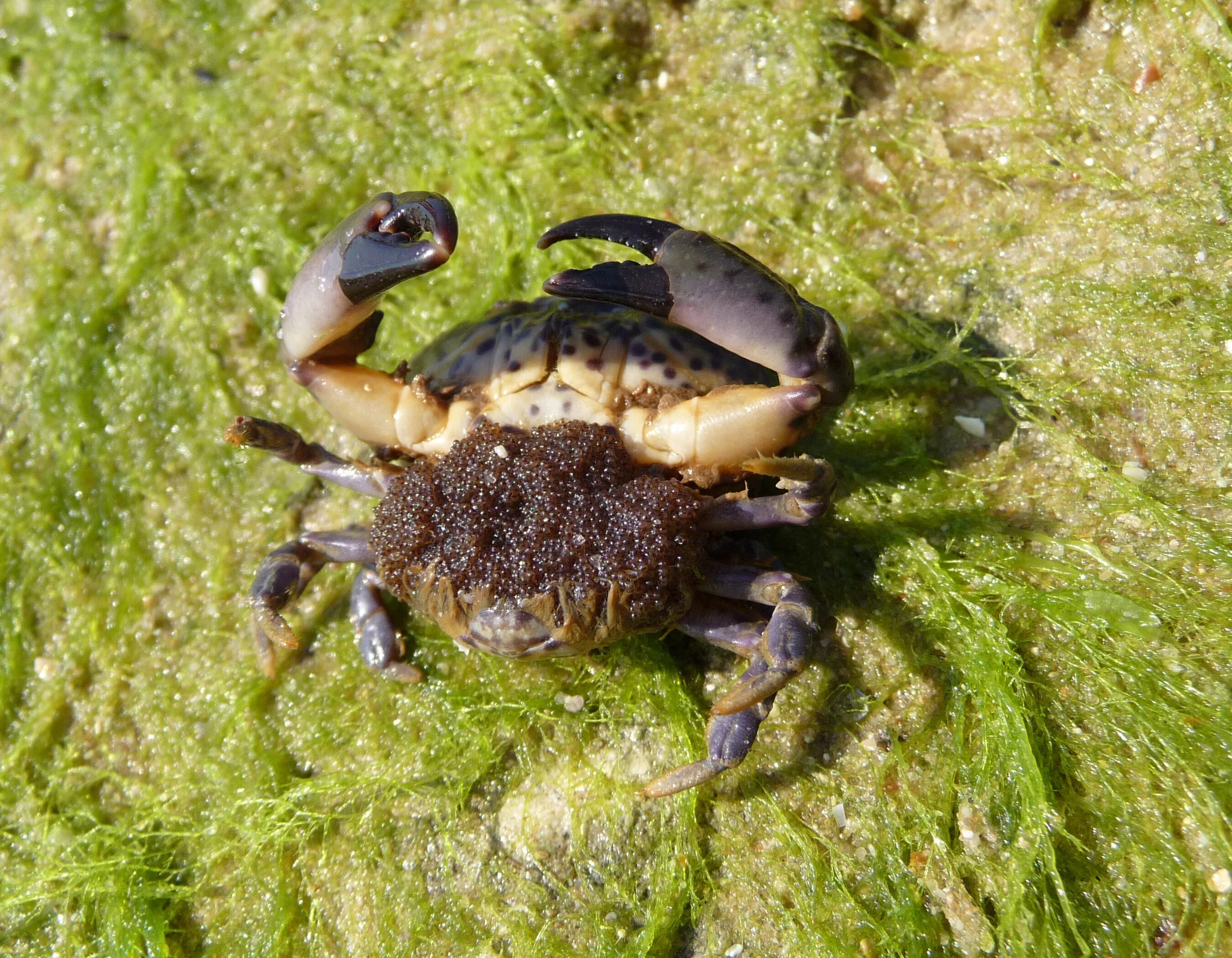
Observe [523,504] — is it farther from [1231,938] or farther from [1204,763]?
[1231,938]

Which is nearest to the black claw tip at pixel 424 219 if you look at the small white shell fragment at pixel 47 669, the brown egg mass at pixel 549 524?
the brown egg mass at pixel 549 524

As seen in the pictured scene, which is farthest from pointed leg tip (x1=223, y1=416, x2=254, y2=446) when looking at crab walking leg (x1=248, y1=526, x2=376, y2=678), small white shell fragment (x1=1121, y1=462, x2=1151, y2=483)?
small white shell fragment (x1=1121, y1=462, x2=1151, y2=483)

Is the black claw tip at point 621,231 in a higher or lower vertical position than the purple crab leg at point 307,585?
higher

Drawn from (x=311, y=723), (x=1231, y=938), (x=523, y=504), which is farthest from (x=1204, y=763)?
(x=311, y=723)

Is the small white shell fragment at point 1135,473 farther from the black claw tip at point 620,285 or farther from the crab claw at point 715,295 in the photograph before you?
the black claw tip at point 620,285

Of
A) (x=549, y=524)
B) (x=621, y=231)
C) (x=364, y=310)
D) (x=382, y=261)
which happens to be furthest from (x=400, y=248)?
(x=549, y=524)

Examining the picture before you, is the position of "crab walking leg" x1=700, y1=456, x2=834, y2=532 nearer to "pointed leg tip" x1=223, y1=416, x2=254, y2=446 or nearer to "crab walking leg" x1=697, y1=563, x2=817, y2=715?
"crab walking leg" x1=697, y1=563, x2=817, y2=715

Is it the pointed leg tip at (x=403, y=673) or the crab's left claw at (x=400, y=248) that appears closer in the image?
the crab's left claw at (x=400, y=248)
